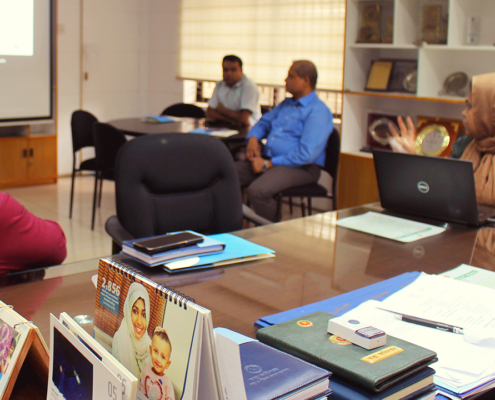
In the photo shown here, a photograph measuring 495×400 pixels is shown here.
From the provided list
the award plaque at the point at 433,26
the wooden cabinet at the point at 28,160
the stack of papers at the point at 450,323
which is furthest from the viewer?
the wooden cabinet at the point at 28,160

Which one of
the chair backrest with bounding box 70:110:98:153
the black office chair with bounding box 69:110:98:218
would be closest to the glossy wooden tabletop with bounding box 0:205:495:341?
the black office chair with bounding box 69:110:98:218

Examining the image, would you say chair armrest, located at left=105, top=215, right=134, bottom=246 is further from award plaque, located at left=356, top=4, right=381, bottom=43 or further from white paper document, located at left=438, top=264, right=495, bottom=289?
award plaque, located at left=356, top=4, right=381, bottom=43

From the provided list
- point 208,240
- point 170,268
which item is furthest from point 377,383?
point 208,240

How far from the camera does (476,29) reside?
3977 mm

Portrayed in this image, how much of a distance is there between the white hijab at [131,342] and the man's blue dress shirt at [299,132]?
3.24 metres

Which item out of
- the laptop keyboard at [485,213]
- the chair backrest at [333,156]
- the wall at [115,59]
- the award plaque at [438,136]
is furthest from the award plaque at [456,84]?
the wall at [115,59]

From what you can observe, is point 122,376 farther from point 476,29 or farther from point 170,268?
point 476,29

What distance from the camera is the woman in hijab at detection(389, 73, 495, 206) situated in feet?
7.50

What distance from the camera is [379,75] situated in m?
4.57

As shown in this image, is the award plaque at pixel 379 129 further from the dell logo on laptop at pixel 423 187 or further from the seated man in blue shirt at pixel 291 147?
the dell logo on laptop at pixel 423 187

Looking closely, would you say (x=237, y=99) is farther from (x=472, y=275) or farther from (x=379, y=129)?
(x=472, y=275)

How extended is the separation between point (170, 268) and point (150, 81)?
6.21 metres

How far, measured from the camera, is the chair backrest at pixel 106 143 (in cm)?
431

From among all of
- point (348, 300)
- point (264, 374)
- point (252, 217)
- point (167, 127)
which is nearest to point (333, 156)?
point (167, 127)
